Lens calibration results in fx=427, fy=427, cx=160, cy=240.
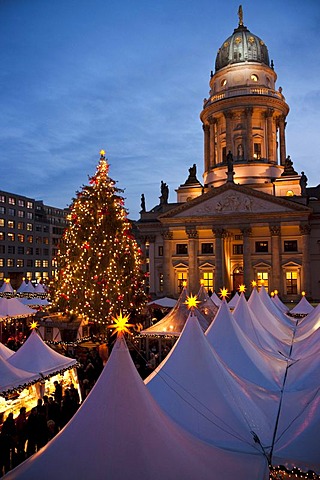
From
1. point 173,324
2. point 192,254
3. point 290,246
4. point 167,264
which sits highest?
point 290,246

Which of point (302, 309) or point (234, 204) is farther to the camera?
point (234, 204)

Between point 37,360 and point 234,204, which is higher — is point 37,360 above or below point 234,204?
below

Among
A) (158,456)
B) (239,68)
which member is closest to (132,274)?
(158,456)

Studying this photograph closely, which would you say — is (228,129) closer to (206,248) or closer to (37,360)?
(206,248)

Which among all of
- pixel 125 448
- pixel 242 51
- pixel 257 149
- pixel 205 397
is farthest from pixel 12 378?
pixel 242 51

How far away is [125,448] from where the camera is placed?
648 cm

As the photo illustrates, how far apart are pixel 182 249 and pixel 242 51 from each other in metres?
33.3

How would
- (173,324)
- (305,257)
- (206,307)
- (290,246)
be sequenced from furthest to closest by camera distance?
(290,246) < (305,257) < (206,307) < (173,324)

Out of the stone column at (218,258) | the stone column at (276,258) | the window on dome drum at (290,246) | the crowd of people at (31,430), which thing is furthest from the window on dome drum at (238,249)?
the crowd of people at (31,430)

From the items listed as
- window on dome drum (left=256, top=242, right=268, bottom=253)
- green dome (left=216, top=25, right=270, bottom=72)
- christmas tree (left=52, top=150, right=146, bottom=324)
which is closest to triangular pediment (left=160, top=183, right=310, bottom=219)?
window on dome drum (left=256, top=242, right=268, bottom=253)

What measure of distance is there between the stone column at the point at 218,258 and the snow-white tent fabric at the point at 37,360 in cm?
3646

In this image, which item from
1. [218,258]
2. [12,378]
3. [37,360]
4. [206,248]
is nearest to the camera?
[12,378]

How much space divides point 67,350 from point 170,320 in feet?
17.9

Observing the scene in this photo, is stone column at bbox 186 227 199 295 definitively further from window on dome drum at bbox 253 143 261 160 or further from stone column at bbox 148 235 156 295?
window on dome drum at bbox 253 143 261 160
